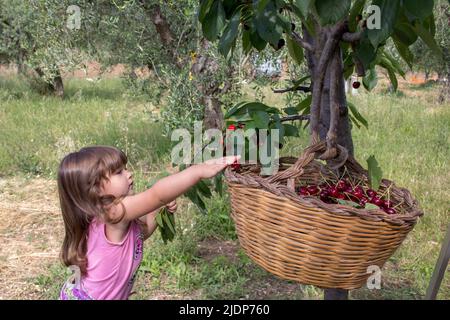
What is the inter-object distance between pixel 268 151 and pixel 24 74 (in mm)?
7589

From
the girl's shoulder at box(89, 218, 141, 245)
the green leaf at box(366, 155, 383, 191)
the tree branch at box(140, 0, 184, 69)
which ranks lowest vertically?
the girl's shoulder at box(89, 218, 141, 245)

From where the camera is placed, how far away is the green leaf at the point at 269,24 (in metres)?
1.09

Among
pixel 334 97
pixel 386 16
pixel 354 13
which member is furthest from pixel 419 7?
pixel 334 97

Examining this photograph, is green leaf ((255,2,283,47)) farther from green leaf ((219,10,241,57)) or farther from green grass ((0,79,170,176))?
green grass ((0,79,170,176))

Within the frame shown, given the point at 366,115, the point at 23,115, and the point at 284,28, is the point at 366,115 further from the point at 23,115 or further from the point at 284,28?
the point at 284,28

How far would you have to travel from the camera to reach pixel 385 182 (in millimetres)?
1225

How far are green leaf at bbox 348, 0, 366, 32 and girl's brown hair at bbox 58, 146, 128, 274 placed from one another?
2.23ft

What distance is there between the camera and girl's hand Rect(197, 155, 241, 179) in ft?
3.72

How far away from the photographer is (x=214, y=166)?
3.75ft

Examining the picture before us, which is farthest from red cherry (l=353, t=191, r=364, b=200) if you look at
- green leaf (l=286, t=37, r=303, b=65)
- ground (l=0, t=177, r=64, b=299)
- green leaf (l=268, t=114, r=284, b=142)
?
ground (l=0, t=177, r=64, b=299)

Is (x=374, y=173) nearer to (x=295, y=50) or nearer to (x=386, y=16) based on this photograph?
(x=386, y=16)

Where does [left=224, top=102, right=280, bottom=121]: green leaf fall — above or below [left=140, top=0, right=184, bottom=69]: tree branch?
below

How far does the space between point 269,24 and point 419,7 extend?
334mm

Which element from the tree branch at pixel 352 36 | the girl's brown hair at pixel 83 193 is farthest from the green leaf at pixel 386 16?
the girl's brown hair at pixel 83 193
